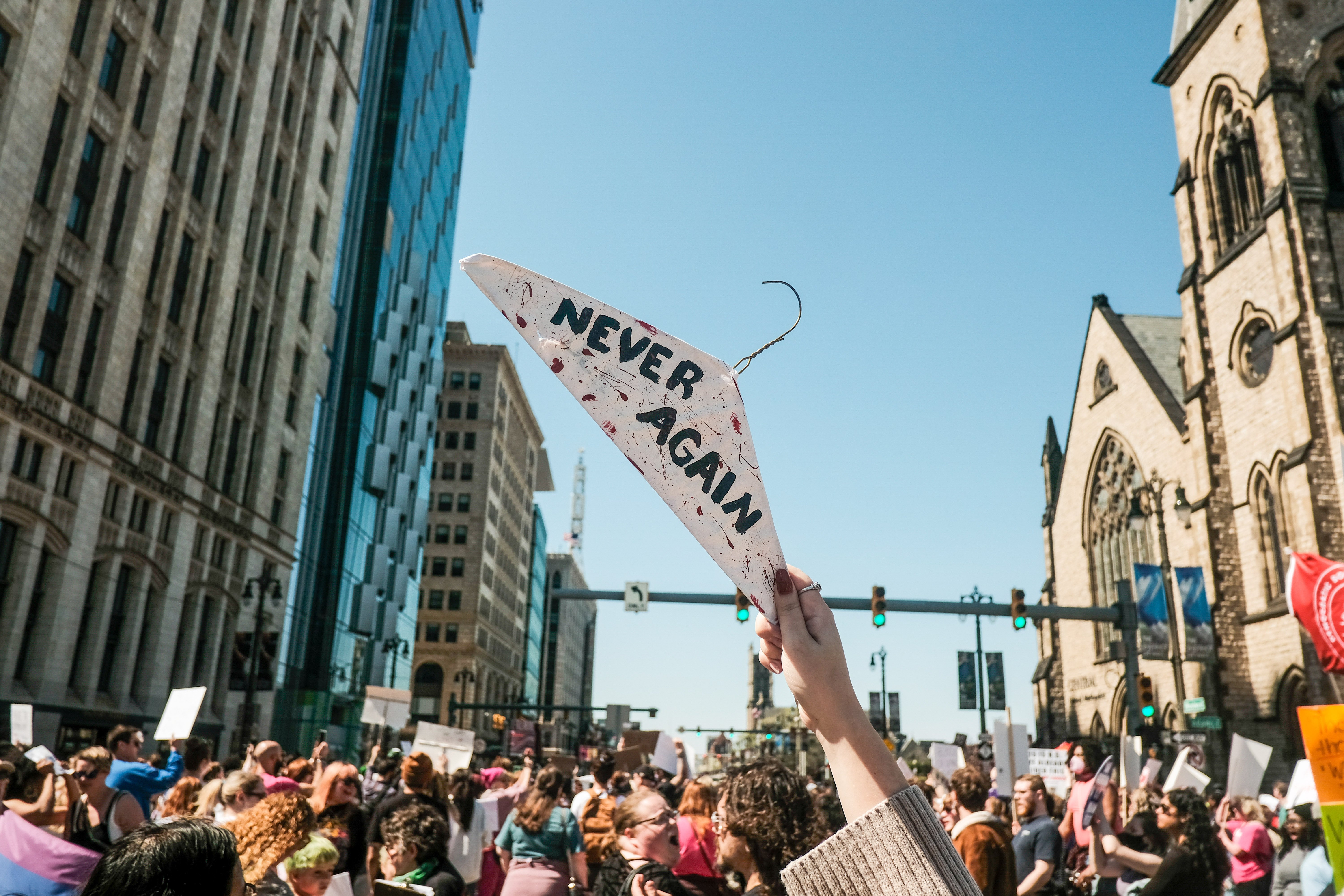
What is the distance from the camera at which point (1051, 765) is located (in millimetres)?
16516

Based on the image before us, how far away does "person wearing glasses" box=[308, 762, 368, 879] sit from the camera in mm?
7012

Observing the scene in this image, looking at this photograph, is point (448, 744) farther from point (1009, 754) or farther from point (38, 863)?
point (38, 863)

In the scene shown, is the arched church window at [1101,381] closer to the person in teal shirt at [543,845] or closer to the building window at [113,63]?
the building window at [113,63]

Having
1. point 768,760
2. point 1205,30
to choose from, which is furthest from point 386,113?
point 768,760

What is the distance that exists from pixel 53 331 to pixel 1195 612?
32.2 meters

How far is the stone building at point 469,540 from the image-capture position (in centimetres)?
9025

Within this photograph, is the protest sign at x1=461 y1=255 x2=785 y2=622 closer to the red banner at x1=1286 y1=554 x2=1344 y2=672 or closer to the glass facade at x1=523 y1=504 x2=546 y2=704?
the red banner at x1=1286 y1=554 x2=1344 y2=672

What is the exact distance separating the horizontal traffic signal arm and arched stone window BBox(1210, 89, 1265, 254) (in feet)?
58.9

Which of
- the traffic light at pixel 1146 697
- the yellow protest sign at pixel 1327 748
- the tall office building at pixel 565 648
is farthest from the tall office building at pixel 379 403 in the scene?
the tall office building at pixel 565 648

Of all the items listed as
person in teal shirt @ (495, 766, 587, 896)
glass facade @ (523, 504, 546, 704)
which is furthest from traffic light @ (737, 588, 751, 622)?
glass facade @ (523, 504, 546, 704)

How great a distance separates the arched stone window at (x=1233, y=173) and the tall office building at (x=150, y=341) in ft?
111

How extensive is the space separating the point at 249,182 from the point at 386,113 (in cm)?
2122

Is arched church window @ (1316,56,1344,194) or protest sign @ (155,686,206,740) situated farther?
arched church window @ (1316,56,1344,194)

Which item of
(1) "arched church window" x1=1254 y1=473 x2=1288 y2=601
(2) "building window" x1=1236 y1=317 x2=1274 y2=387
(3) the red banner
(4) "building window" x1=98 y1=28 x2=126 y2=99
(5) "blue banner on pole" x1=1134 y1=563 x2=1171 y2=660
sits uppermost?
(4) "building window" x1=98 y1=28 x2=126 y2=99
